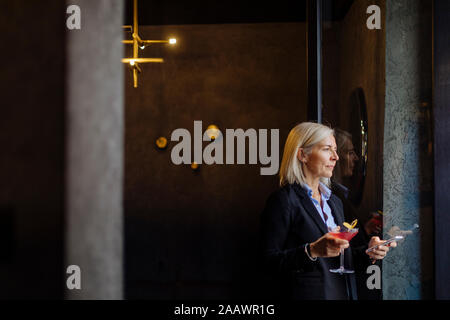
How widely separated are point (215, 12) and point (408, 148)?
10.5 ft

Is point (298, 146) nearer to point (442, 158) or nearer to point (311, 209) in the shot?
point (311, 209)

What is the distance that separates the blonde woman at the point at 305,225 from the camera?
184 centimetres

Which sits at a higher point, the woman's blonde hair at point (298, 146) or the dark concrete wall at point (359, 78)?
the dark concrete wall at point (359, 78)

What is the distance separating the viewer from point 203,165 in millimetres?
5047

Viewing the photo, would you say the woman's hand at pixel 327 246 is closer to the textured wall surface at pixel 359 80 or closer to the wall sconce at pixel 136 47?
the textured wall surface at pixel 359 80

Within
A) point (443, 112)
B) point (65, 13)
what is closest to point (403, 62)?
point (443, 112)

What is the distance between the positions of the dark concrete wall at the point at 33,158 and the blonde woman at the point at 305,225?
960 millimetres

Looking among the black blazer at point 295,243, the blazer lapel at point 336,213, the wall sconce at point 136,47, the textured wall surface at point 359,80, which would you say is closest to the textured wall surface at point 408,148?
the textured wall surface at point 359,80

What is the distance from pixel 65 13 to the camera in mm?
1417

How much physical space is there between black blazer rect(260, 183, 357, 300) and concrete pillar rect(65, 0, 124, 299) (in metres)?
0.74

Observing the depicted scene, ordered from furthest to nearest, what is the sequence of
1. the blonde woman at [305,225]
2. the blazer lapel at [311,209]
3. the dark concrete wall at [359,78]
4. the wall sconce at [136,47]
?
the wall sconce at [136,47]
the dark concrete wall at [359,78]
the blazer lapel at [311,209]
the blonde woman at [305,225]

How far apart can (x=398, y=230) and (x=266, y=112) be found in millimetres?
2648

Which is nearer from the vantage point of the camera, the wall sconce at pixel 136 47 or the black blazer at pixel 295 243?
the black blazer at pixel 295 243
